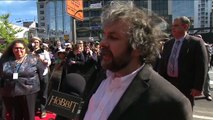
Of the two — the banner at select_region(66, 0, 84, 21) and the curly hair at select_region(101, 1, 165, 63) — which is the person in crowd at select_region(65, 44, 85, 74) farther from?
the curly hair at select_region(101, 1, 165, 63)

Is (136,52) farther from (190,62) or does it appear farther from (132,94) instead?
(190,62)

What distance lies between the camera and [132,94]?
1994 mm

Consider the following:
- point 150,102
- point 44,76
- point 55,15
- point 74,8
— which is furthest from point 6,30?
point 55,15

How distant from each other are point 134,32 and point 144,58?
16cm

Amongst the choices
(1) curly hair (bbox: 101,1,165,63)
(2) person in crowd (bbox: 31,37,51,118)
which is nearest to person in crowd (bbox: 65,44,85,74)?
(2) person in crowd (bbox: 31,37,51,118)

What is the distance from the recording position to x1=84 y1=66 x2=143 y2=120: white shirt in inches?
81.4

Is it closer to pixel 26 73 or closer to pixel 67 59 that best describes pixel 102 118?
pixel 26 73

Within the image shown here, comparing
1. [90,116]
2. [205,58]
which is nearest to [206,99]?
[205,58]

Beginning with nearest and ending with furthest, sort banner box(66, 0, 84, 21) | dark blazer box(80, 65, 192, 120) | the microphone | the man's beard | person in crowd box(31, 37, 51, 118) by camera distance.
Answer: dark blazer box(80, 65, 192, 120), the man's beard, the microphone, person in crowd box(31, 37, 51, 118), banner box(66, 0, 84, 21)

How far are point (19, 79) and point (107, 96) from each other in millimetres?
4073

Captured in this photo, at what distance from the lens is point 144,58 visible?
211 centimetres

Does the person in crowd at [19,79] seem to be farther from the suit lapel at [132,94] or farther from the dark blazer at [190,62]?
the suit lapel at [132,94]

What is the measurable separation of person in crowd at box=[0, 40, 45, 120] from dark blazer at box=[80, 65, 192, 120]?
418cm

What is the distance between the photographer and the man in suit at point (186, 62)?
4996 millimetres
